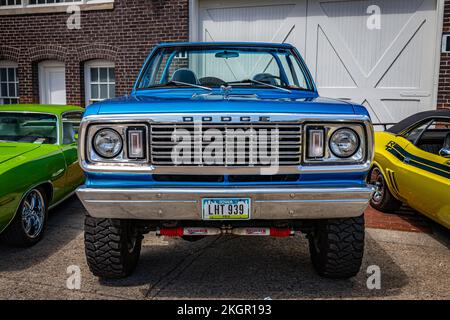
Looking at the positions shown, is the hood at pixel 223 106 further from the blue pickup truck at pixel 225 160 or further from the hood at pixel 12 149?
the hood at pixel 12 149

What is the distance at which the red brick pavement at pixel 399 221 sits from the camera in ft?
16.2

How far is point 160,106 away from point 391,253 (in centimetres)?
269

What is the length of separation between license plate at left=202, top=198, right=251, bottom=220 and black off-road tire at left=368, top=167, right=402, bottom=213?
10.3 ft

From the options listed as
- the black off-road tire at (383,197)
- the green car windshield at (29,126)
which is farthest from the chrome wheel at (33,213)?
the black off-road tire at (383,197)

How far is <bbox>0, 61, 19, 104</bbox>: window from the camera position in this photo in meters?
10.9

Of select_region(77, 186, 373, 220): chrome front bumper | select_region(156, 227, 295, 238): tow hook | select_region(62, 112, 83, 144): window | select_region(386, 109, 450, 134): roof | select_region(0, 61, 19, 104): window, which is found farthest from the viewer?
select_region(0, 61, 19, 104): window

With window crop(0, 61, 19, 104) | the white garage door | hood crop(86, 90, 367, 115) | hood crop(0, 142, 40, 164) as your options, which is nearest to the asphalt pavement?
hood crop(0, 142, 40, 164)

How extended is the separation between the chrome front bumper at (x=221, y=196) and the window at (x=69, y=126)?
2703 mm

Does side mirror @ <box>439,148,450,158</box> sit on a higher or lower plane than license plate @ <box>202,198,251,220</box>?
higher

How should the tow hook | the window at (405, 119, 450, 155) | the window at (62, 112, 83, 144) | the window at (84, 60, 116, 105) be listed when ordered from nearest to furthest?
the tow hook → the window at (405, 119, 450, 155) → the window at (62, 112, 83, 144) → the window at (84, 60, 116, 105)

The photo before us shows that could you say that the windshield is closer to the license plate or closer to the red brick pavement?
the license plate

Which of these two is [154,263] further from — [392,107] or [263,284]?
[392,107]

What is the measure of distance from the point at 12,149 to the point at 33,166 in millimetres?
455

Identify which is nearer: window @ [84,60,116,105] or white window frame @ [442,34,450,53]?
white window frame @ [442,34,450,53]
